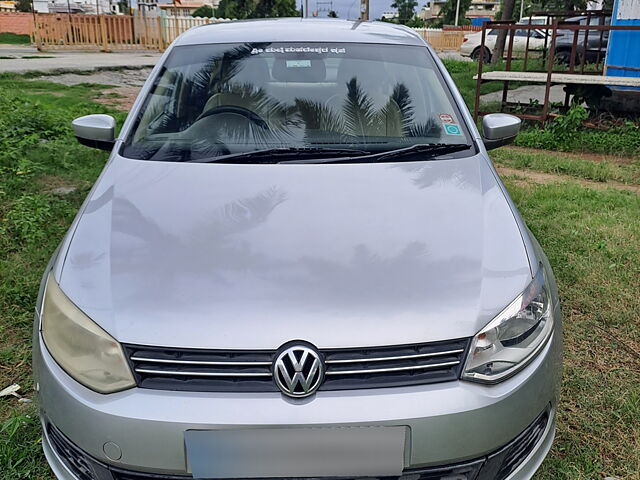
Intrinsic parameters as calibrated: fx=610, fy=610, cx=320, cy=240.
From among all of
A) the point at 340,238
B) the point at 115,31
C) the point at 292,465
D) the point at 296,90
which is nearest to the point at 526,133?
the point at 296,90

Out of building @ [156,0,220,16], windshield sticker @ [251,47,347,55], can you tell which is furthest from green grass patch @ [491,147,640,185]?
building @ [156,0,220,16]

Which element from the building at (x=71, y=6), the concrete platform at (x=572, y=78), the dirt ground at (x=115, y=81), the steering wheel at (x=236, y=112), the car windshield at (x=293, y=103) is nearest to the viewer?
the car windshield at (x=293, y=103)

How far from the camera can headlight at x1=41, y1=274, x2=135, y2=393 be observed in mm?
1583

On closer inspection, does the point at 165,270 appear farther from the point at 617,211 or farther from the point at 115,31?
the point at 115,31

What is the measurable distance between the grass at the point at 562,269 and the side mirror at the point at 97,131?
3.28ft

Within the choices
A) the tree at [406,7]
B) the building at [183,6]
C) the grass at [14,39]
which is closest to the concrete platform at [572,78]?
the grass at [14,39]

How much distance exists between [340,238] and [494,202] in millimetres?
615

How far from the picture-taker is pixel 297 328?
1.58m

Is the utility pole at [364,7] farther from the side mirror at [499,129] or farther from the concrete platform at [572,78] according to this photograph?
the side mirror at [499,129]

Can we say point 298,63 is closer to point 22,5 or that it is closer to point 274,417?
point 274,417

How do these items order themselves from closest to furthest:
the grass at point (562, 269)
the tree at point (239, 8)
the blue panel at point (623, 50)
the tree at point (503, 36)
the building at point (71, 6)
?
the grass at point (562, 269), the blue panel at point (623, 50), the tree at point (503, 36), the building at point (71, 6), the tree at point (239, 8)

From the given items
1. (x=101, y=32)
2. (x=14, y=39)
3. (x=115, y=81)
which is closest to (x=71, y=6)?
(x=14, y=39)

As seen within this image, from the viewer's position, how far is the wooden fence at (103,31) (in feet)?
79.8

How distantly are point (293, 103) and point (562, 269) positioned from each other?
202cm
